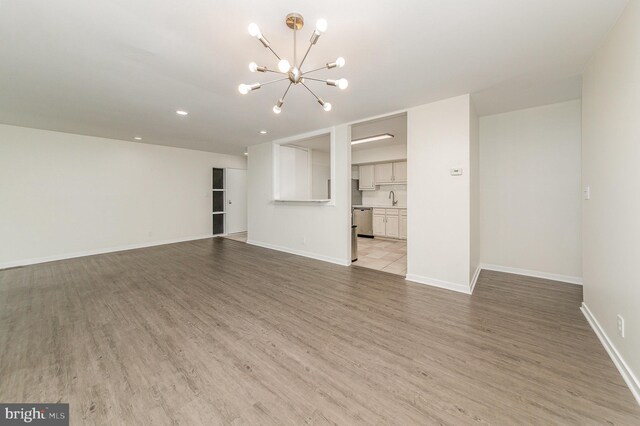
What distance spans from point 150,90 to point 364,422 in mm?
3919

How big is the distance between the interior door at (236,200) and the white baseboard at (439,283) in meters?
5.94

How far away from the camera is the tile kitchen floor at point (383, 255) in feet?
13.8

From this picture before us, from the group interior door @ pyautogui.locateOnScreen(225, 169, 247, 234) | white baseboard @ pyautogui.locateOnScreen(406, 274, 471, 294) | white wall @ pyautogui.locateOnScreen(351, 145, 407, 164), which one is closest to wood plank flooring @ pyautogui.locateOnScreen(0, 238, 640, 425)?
white baseboard @ pyautogui.locateOnScreen(406, 274, 471, 294)

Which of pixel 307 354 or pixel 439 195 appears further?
pixel 439 195

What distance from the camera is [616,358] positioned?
1.71 meters

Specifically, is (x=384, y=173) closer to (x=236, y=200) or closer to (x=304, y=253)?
(x=304, y=253)

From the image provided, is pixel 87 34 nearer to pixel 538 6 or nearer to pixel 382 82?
pixel 382 82

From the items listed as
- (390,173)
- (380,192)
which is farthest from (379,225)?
(390,173)

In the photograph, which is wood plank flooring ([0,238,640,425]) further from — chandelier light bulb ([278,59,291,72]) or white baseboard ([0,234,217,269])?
chandelier light bulb ([278,59,291,72])

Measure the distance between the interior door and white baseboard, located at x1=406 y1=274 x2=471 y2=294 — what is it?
5.94 meters

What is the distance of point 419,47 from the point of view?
203cm

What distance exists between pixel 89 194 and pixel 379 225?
23.4ft

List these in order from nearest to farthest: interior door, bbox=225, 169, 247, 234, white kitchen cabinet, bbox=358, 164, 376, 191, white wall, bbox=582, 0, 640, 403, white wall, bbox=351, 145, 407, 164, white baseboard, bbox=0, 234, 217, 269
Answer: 1. white wall, bbox=582, 0, 640, 403
2. white baseboard, bbox=0, 234, 217, 269
3. white wall, bbox=351, 145, 407, 164
4. white kitchen cabinet, bbox=358, 164, 376, 191
5. interior door, bbox=225, 169, 247, 234

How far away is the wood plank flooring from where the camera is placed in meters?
1.37
